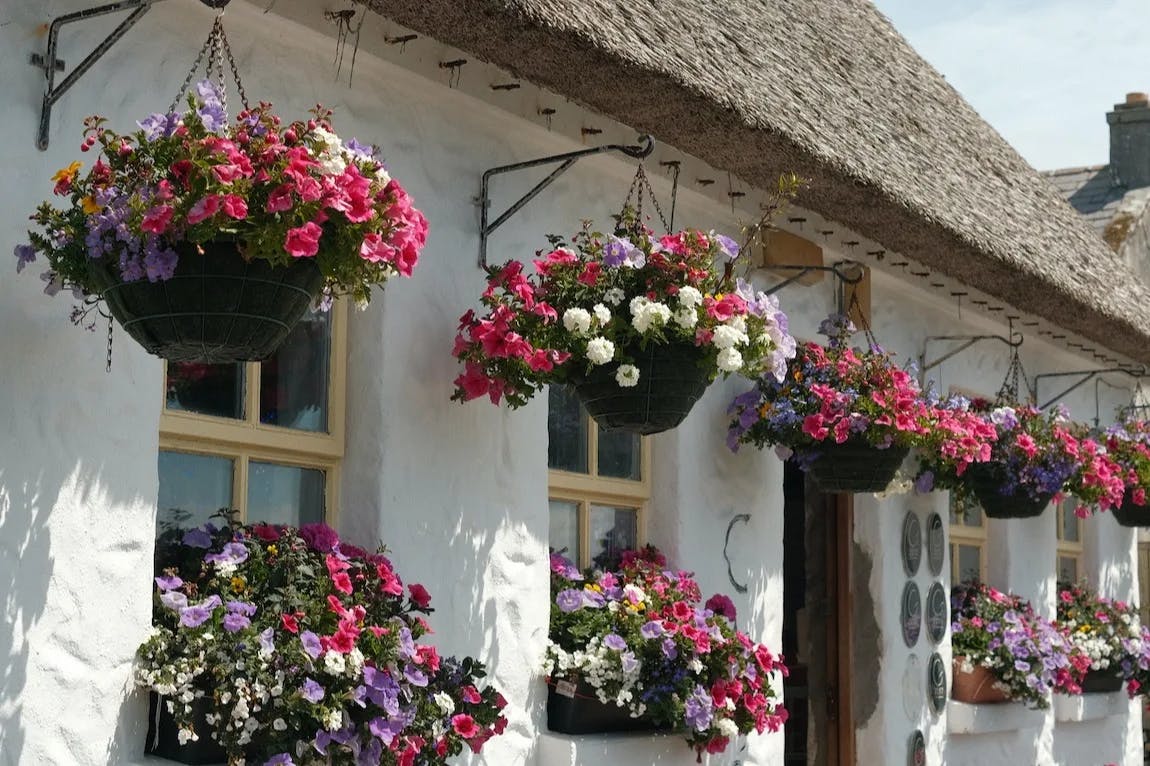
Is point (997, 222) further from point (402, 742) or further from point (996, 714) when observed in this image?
point (402, 742)

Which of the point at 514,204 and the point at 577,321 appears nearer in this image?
the point at 577,321

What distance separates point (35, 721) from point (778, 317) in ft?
7.96

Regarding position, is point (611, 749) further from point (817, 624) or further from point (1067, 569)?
point (1067, 569)

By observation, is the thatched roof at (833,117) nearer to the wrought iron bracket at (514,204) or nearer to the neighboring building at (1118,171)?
the wrought iron bracket at (514,204)

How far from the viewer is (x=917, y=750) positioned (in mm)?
7641

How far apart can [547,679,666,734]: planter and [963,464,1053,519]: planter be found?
3.01m

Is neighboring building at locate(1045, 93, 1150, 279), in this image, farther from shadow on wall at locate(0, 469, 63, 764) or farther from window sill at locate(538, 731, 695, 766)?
shadow on wall at locate(0, 469, 63, 764)

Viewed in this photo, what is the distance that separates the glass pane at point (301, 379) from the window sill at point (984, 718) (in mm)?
4381

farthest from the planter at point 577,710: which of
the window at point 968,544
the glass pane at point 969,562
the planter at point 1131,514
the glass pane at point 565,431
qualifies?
the planter at point 1131,514

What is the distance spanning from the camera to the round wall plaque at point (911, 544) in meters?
Answer: 7.74

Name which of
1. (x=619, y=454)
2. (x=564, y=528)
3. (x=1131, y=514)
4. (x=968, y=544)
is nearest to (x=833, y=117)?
(x=619, y=454)

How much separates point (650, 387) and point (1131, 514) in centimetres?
590

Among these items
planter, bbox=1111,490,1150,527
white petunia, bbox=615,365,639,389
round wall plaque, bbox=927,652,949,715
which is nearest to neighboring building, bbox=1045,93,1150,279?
planter, bbox=1111,490,1150,527

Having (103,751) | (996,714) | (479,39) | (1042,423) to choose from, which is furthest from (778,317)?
(996,714)
